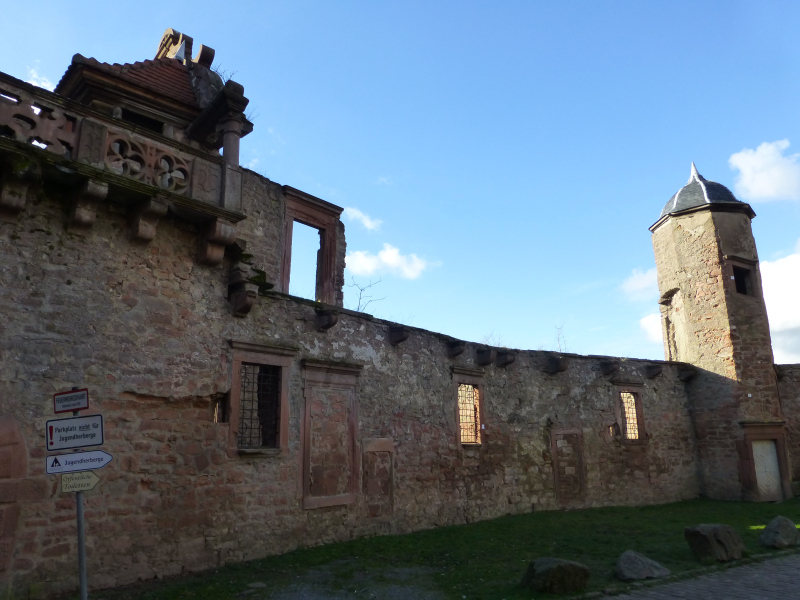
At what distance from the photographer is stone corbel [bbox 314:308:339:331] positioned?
10109 mm

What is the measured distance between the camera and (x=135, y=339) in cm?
764

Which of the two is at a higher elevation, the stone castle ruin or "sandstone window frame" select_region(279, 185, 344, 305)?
"sandstone window frame" select_region(279, 185, 344, 305)

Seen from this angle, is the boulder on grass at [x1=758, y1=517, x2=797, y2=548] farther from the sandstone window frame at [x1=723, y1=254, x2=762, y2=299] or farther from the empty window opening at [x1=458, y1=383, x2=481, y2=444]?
the sandstone window frame at [x1=723, y1=254, x2=762, y2=299]

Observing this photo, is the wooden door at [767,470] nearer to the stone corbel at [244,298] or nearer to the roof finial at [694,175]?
the roof finial at [694,175]

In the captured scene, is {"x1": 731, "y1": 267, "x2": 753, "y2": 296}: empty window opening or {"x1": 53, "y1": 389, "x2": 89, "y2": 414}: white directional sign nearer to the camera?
{"x1": 53, "y1": 389, "x2": 89, "y2": 414}: white directional sign

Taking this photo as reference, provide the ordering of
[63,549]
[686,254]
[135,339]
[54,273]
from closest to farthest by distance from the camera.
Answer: [63,549], [54,273], [135,339], [686,254]

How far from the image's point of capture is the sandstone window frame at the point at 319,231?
43.7 ft

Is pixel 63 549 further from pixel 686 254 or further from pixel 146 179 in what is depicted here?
pixel 686 254

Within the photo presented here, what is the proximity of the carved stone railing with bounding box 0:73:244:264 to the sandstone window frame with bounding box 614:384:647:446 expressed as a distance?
1187 cm

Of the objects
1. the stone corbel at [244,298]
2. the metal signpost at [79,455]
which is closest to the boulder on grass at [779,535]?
the stone corbel at [244,298]

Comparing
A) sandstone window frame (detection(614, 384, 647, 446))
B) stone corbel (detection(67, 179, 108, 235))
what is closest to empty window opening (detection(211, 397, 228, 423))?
stone corbel (detection(67, 179, 108, 235))

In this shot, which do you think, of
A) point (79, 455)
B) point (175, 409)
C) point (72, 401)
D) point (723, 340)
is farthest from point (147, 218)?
point (723, 340)

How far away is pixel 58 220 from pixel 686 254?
17121 millimetres

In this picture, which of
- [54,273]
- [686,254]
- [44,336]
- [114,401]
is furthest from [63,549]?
[686,254]
